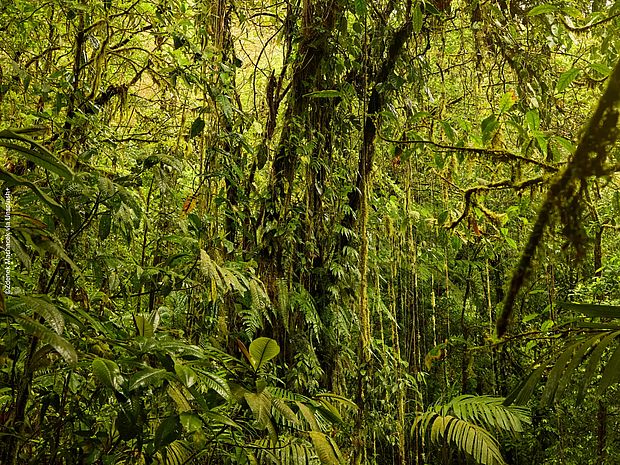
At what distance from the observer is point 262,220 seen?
7.05ft

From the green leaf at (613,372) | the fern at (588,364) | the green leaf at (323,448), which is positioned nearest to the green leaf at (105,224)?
the green leaf at (323,448)

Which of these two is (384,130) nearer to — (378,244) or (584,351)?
(378,244)

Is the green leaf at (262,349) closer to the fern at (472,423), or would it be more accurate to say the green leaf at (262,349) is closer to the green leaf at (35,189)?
the green leaf at (35,189)

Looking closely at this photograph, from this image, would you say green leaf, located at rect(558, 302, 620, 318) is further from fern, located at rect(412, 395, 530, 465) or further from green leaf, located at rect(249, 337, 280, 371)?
fern, located at rect(412, 395, 530, 465)

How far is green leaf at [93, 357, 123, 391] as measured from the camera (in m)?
0.88

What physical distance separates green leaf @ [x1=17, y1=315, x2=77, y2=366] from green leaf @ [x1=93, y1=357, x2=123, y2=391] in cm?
6

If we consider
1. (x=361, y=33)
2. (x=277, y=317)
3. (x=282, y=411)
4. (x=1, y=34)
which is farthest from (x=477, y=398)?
(x=1, y=34)

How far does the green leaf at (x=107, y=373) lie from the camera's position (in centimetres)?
88

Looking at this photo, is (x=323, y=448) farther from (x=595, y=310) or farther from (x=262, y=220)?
(x=262, y=220)

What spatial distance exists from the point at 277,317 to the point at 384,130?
2.69 feet

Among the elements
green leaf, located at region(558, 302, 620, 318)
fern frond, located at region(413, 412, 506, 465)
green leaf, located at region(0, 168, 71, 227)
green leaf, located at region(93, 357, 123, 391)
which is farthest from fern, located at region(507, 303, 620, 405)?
fern frond, located at region(413, 412, 506, 465)

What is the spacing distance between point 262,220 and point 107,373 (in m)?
1.30

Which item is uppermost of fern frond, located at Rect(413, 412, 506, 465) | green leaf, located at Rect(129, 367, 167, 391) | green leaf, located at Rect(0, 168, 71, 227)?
green leaf, located at Rect(0, 168, 71, 227)

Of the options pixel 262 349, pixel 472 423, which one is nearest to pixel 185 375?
pixel 262 349
